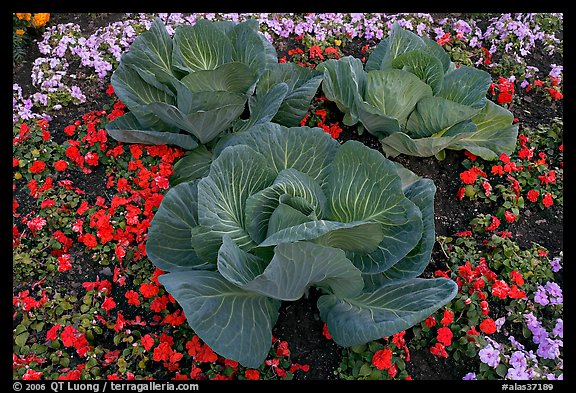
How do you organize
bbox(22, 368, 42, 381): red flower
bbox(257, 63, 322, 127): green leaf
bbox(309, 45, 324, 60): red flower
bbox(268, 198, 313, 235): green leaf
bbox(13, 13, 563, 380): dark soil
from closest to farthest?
bbox(268, 198, 313, 235): green leaf → bbox(22, 368, 42, 381): red flower → bbox(13, 13, 563, 380): dark soil → bbox(257, 63, 322, 127): green leaf → bbox(309, 45, 324, 60): red flower

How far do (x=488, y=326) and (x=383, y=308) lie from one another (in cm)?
65

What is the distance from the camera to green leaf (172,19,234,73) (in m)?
3.81

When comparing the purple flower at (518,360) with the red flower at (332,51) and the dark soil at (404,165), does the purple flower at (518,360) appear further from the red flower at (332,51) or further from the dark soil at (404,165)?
the red flower at (332,51)

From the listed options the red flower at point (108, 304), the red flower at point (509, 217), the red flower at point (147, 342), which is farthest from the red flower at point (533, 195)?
the red flower at point (108, 304)

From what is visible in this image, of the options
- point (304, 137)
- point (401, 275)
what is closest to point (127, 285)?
point (304, 137)

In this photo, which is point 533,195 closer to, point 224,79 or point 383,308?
point 383,308

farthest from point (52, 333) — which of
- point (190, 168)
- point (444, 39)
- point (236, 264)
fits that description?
point (444, 39)

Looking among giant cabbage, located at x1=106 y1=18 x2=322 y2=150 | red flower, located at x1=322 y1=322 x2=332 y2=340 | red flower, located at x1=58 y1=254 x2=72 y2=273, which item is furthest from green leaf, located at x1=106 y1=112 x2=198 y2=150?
red flower, located at x1=322 y1=322 x2=332 y2=340

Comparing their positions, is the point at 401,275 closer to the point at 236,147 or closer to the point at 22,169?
the point at 236,147

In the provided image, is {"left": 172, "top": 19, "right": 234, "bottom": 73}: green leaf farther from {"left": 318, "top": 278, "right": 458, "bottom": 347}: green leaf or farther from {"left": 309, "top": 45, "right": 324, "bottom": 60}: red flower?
{"left": 318, "top": 278, "right": 458, "bottom": 347}: green leaf

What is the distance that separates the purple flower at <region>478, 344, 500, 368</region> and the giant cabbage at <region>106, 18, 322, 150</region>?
187 cm

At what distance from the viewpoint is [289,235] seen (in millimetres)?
2434

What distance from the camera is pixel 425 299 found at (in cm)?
277

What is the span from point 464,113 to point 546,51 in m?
1.70
